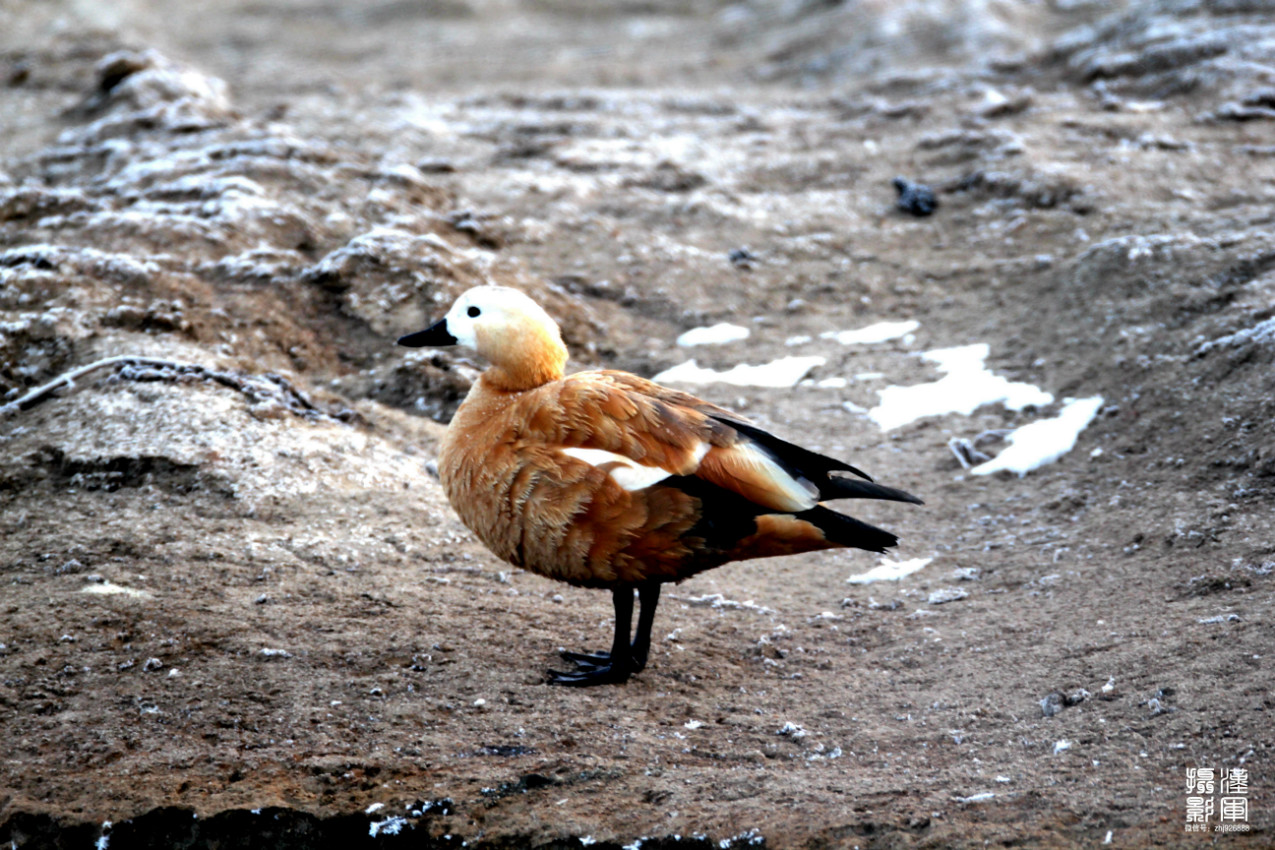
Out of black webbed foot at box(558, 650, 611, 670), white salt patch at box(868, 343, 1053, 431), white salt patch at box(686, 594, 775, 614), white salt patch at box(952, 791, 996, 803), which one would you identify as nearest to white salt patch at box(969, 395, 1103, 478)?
white salt patch at box(868, 343, 1053, 431)

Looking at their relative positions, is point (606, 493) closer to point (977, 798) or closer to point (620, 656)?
point (620, 656)

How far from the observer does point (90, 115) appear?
1102cm

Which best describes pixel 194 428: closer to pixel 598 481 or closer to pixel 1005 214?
pixel 598 481

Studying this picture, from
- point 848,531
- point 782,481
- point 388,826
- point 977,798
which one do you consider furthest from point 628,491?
point 977,798

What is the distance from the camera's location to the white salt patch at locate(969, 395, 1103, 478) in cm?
630

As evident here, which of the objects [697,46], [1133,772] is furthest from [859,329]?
[697,46]

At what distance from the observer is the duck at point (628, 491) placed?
13.6 ft

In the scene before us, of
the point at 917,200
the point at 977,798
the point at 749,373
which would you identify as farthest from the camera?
the point at 917,200

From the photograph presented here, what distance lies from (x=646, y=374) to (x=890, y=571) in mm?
2701

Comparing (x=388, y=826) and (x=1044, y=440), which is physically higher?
(x=1044, y=440)

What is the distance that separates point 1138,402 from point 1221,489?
3.88ft

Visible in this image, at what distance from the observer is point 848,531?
4.12 metres

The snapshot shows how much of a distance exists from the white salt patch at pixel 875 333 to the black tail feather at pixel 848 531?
13.3 feet

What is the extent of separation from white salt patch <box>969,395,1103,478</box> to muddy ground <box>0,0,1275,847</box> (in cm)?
10
